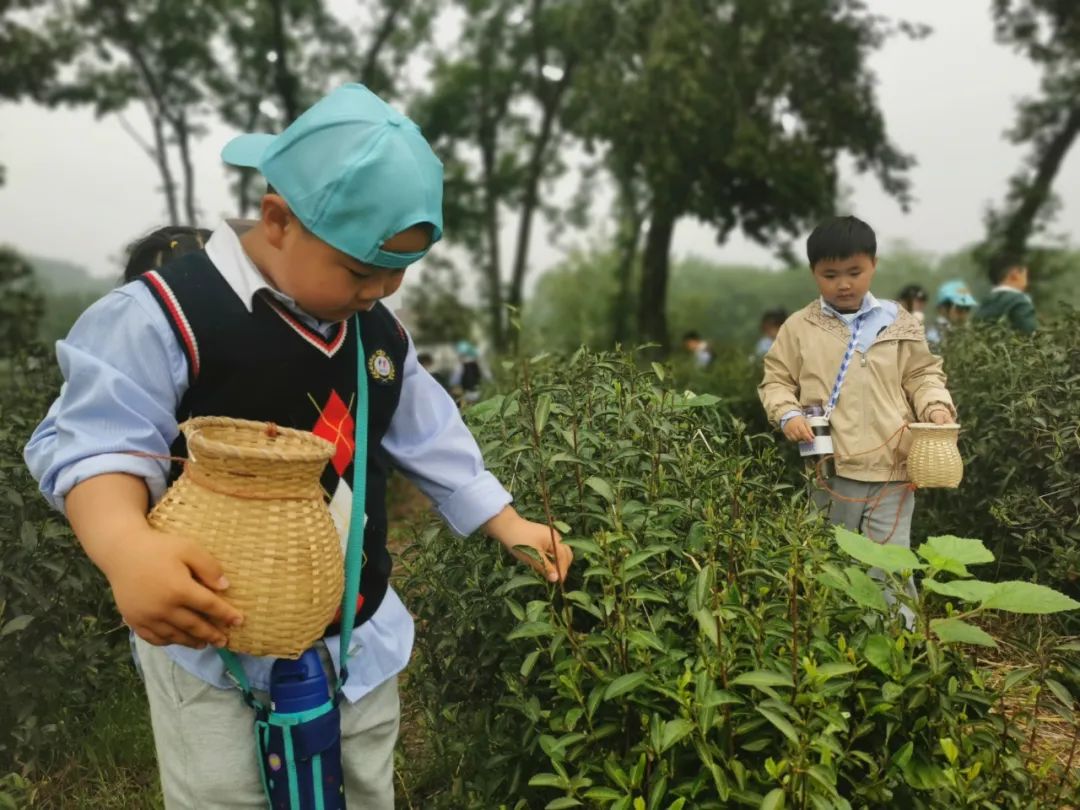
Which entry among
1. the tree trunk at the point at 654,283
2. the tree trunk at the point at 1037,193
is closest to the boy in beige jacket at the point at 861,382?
the tree trunk at the point at 1037,193

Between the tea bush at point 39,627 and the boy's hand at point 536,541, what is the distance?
153 cm

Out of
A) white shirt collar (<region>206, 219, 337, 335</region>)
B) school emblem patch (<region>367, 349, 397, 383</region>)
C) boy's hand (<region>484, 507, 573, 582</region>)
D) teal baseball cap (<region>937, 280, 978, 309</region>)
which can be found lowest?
teal baseball cap (<region>937, 280, 978, 309</region>)

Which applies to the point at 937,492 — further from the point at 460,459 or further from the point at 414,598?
the point at 460,459

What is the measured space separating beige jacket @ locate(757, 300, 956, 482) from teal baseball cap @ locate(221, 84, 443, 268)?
91.5 inches

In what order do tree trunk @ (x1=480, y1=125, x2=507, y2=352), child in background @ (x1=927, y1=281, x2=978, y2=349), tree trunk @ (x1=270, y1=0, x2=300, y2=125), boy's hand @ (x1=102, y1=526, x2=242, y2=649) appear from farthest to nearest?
tree trunk @ (x1=480, y1=125, x2=507, y2=352) < tree trunk @ (x1=270, y1=0, x2=300, y2=125) < child in background @ (x1=927, y1=281, x2=978, y2=349) < boy's hand @ (x1=102, y1=526, x2=242, y2=649)

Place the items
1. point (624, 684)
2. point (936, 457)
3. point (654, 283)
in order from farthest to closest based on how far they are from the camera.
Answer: point (654, 283)
point (936, 457)
point (624, 684)

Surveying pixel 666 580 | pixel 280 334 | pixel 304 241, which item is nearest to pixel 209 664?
pixel 280 334

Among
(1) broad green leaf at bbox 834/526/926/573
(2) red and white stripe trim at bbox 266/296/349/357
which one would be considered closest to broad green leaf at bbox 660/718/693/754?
(1) broad green leaf at bbox 834/526/926/573

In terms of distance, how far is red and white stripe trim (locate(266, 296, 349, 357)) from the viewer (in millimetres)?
1529

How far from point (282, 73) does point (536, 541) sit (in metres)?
19.4

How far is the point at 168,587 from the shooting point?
1.23 metres

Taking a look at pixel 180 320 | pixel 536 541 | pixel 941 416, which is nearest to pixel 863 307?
pixel 941 416

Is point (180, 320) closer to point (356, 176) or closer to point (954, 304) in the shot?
point (356, 176)

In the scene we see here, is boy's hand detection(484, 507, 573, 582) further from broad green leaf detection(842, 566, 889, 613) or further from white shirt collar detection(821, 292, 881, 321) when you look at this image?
white shirt collar detection(821, 292, 881, 321)
